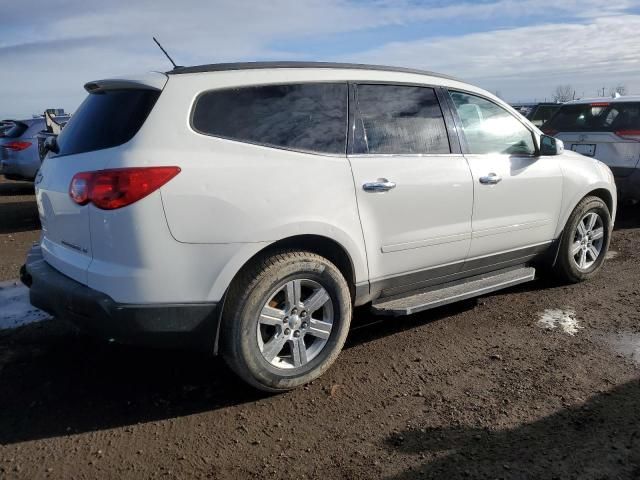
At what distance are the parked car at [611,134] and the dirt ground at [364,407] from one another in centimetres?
355

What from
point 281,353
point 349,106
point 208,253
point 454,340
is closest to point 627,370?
point 454,340

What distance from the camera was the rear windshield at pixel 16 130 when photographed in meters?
10.7

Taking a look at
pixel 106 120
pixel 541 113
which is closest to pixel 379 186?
pixel 106 120

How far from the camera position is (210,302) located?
120 inches

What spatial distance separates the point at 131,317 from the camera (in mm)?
2910

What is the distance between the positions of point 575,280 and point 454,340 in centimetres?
182

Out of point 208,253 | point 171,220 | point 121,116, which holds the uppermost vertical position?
point 121,116

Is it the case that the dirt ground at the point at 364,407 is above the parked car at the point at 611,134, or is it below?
below

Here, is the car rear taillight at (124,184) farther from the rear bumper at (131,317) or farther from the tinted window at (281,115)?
the rear bumper at (131,317)

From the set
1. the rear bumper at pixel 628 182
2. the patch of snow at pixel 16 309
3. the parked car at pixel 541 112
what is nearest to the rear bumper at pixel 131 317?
the patch of snow at pixel 16 309

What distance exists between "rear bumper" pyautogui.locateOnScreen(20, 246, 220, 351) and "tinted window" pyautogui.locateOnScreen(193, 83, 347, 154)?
3.23 feet

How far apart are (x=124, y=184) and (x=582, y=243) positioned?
4218 mm

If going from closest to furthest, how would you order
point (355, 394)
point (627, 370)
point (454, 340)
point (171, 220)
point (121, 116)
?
1. point (171, 220)
2. point (121, 116)
3. point (355, 394)
4. point (627, 370)
5. point (454, 340)

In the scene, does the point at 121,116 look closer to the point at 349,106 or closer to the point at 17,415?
the point at 349,106
